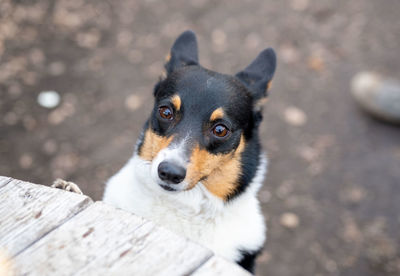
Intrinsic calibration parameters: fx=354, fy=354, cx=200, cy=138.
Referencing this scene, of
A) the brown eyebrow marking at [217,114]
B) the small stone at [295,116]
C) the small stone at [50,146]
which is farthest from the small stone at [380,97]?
the small stone at [50,146]

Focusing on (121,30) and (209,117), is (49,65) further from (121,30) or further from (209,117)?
(209,117)

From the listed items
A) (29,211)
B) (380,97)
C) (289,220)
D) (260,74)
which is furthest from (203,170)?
(380,97)

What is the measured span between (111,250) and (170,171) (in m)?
0.80

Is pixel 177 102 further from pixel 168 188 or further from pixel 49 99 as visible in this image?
pixel 49 99

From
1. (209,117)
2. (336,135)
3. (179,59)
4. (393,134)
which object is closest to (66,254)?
(209,117)

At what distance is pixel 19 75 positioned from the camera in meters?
4.96

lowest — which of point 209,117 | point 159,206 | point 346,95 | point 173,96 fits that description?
point 346,95

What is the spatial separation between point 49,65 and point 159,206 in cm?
369

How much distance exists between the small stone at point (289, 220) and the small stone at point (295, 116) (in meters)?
1.30

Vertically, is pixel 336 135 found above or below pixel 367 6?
below

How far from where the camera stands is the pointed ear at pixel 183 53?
8.91ft

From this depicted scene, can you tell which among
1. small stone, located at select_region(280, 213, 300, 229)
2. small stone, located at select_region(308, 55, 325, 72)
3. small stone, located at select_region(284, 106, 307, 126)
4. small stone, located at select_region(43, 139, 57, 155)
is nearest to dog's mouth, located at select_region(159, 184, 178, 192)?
small stone, located at select_region(280, 213, 300, 229)

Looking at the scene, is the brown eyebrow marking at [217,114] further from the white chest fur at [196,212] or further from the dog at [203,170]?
the white chest fur at [196,212]

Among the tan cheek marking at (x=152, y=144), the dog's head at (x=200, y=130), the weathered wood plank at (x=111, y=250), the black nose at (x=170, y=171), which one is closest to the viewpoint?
the weathered wood plank at (x=111, y=250)
